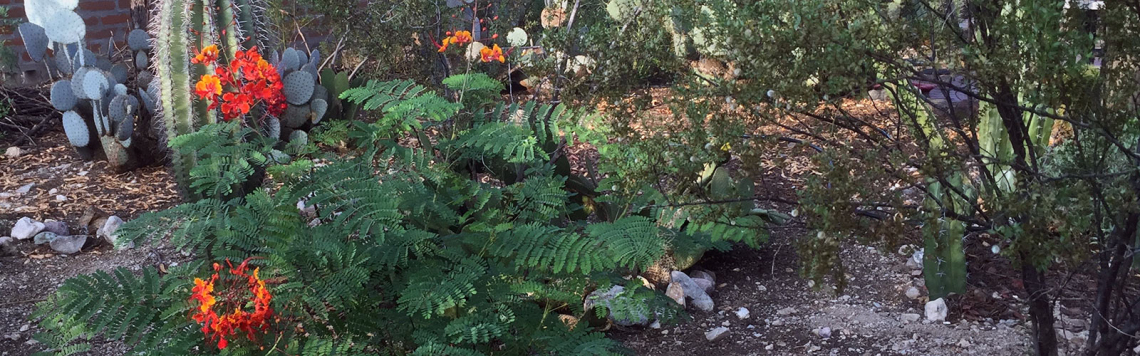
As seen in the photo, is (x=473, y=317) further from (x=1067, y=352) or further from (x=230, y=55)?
(x=230, y=55)

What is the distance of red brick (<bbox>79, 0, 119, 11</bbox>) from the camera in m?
6.22

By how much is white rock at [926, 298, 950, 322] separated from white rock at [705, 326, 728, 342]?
2.30 ft

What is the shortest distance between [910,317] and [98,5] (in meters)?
5.58

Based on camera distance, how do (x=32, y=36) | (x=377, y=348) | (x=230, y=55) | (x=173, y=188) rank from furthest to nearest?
(x=32, y=36) < (x=173, y=188) < (x=230, y=55) < (x=377, y=348)

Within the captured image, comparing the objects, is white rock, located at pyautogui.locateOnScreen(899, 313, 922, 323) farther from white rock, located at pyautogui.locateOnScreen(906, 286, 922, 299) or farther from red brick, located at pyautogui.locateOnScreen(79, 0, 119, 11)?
red brick, located at pyautogui.locateOnScreen(79, 0, 119, 11)

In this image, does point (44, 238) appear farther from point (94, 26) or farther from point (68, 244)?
point (94, 26)

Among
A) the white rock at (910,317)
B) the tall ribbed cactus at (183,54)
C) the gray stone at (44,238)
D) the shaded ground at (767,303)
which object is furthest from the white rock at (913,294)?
the gray stone at (44,238)

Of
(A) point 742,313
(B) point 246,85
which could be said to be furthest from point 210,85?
(A) point 742,313

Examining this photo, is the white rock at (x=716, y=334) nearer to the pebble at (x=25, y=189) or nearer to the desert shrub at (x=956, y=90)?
the desert shrub at (x=956, y=90)

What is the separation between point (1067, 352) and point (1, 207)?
13.7 ft

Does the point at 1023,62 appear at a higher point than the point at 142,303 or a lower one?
higher

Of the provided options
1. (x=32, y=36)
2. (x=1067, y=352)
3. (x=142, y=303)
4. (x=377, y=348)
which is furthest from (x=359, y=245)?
(x=32, y=36)

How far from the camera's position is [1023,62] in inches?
66.2

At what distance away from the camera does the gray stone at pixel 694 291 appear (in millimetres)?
3297
